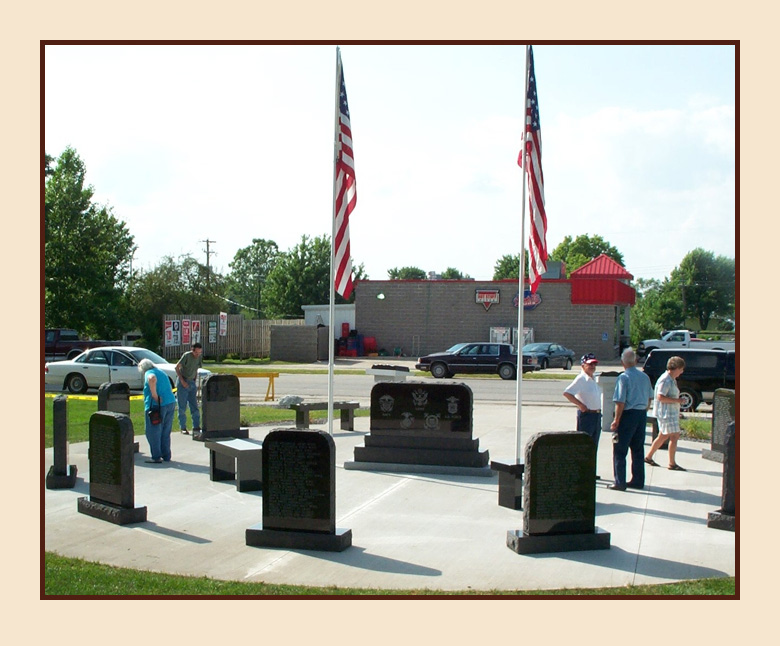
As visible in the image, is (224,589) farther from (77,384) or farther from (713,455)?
(77,384)

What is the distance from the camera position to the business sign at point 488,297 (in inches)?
2162

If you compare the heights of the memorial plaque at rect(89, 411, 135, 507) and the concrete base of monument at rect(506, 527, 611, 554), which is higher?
the memorial plaque at rect(89, 411, 135, 507)

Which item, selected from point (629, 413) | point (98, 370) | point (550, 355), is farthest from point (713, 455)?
point (550, 355)

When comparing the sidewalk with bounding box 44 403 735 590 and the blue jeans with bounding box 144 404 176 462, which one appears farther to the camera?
the blue jeans with bounding box 144 404 176 462

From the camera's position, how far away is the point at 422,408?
1316 cm

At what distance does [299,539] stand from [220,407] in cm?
700

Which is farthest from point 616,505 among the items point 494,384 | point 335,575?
point 494,384

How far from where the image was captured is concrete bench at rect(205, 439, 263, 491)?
11.5m

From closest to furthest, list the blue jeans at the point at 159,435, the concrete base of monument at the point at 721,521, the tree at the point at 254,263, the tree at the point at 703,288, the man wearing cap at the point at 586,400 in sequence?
the concrete base of monument at the point at 721,521
the man wearing cap at the point at 586,400
the blue jeans at the point at 159,435
the tree at the point at 703,288
the tree at the point at 254,263

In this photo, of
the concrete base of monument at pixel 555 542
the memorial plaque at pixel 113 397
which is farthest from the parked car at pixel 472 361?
the concrete base of monument at pixel 555 542

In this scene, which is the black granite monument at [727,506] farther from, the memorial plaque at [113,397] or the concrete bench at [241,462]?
the memorial plaque at [113,397]

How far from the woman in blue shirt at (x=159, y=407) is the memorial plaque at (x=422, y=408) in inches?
123

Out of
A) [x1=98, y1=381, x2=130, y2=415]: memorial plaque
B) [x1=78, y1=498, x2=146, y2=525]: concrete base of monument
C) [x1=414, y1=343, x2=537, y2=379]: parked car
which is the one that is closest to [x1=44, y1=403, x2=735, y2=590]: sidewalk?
[x1=78, y1=498, x2=146, y2=525]: concrete base of monument

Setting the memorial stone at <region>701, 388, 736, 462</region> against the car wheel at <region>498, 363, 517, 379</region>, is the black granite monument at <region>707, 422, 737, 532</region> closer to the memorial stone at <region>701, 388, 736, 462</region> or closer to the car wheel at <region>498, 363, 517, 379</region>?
the memorial stone at <region>701, 388, 736, 462</region>
